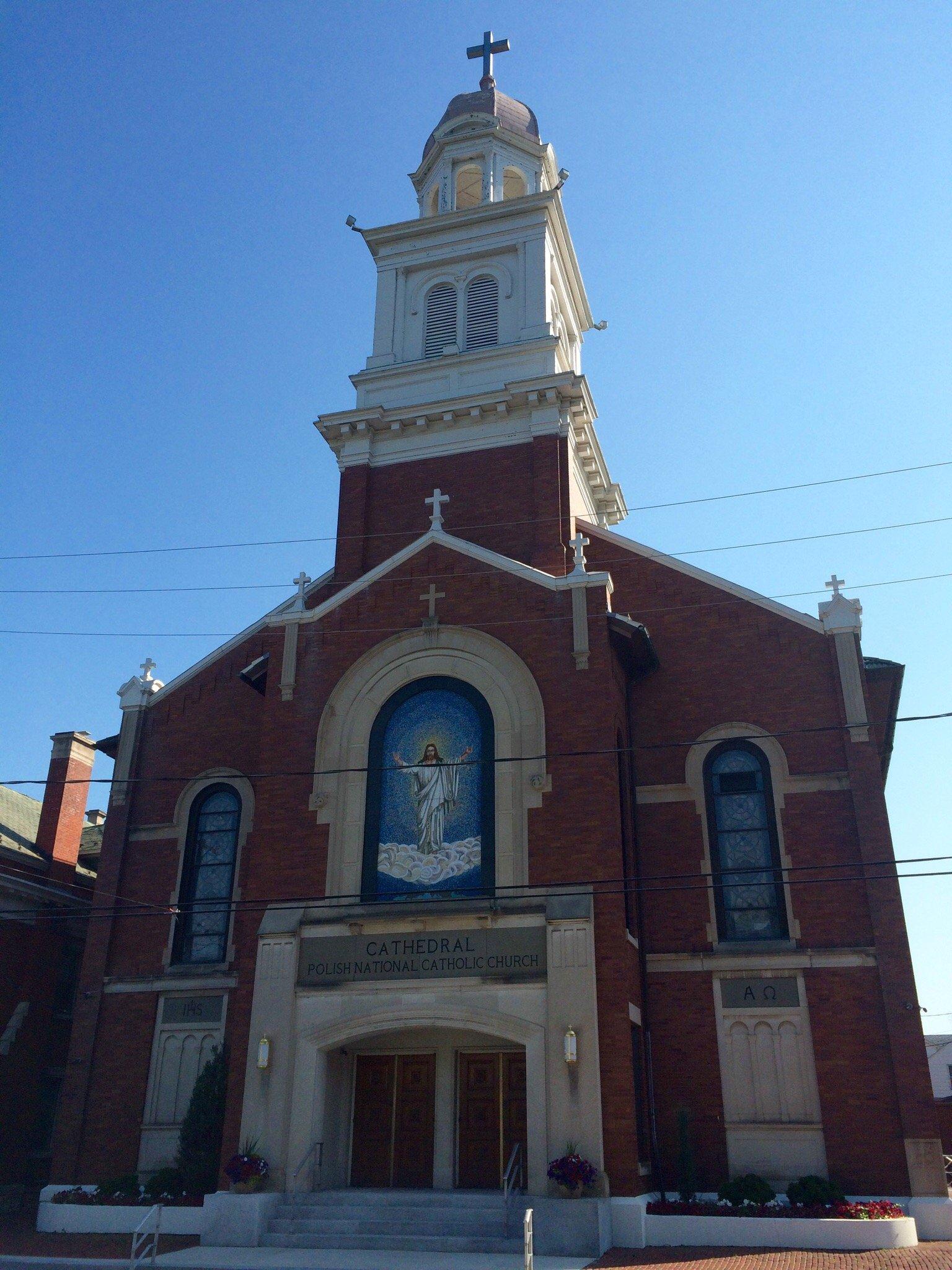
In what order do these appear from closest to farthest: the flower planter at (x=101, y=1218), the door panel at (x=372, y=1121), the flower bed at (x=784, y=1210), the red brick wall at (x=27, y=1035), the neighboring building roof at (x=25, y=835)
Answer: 1. the flower bed at (x=784, y=1210)
2. the flower planter at (x=101, y=1218)
3. the door panel at (x=372, y=1121)
4. the red brick wall at (x=27, y=1035)
5. the neighboring building roof at (x=25, y=835)

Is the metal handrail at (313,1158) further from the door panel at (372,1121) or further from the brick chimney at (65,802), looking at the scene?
the brick chimney at (65,802)

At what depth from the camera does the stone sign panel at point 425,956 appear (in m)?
18.7

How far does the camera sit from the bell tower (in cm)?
2698

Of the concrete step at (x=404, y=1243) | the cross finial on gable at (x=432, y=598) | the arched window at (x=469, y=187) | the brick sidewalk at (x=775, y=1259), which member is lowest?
the brick sidewalk at (x=775, y=1259)

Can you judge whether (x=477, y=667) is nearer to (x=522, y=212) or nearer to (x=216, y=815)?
(x=216, y=815)

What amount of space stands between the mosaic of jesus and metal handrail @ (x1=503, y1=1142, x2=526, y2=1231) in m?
4.42

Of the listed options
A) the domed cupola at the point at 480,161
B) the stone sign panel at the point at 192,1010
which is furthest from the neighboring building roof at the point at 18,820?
the domed cupola at the point at 480,161

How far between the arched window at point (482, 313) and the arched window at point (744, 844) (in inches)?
529

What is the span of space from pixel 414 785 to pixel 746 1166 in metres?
8.84

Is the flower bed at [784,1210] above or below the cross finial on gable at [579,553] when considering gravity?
below

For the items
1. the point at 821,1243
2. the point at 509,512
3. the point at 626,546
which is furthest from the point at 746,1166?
the point at 509,512

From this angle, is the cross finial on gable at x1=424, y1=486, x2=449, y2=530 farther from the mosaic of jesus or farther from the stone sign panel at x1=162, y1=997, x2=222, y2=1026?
the stone sign panel at x1=162, y1=997, x2=222, y2=1026

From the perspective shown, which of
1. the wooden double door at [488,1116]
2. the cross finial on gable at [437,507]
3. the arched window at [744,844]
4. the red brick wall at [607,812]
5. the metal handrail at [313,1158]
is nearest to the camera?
the metal handrail at [313,1158]

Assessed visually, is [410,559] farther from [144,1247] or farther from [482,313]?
[144,1247]
